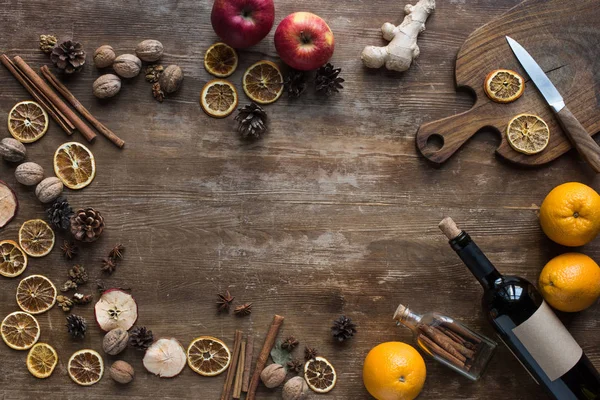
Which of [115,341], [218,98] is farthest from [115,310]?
[218,98]

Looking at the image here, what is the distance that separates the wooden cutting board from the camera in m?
1.84

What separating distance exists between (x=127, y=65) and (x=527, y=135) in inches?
49.1

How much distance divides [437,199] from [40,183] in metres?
1.22

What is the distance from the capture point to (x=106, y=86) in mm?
1799

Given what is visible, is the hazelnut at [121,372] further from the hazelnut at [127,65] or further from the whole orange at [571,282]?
the whole orange at [571,282]

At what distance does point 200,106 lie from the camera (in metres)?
1.85

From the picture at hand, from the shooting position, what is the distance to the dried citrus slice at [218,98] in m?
1.84

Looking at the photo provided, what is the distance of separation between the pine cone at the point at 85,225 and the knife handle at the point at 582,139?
145cm

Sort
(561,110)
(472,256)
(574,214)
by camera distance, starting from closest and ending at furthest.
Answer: (472,256) < (574,214) < (561,110)

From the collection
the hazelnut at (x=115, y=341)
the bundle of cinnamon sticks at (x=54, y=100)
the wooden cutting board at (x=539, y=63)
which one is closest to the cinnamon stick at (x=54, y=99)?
the bundle of cinnamon sticks at (x=54, y=100)

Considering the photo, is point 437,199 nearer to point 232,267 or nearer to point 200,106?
point 232,267

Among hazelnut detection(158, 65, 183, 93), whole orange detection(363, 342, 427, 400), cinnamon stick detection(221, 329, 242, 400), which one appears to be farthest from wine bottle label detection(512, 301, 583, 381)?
hazelnut detection(158, 65, 183, 93)

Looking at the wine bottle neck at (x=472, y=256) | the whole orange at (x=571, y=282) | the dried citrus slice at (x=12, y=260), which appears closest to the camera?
the wine bottle neck at (x=472, y=256)

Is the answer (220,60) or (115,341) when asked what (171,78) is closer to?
(220,60)
